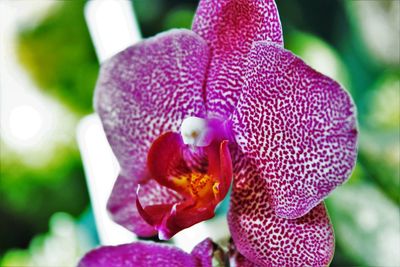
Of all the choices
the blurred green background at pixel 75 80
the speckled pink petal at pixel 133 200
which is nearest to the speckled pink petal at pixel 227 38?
the speckled pink petal at pixel 133 200

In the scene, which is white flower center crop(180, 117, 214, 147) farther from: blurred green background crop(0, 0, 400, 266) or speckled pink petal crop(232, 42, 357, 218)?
blurred green background crop(0, 0, 400, 266)

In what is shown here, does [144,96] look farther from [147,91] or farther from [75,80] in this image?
[75,80]

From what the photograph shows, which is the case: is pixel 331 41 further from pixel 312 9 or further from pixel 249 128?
pixel 249 128

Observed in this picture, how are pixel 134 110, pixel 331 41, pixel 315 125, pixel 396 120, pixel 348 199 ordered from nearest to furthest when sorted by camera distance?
pixel 315 125 → pixel 134 110 → pixel 348 199 → pixel 396 120 → pixel 331 41

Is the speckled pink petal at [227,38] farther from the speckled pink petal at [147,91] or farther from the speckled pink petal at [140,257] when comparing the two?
the speckled pink petal at [140,257]

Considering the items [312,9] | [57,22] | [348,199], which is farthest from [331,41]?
[57,22]

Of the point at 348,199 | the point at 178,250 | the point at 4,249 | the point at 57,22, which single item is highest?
the point at 178,250

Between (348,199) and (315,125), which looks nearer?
(315,125)
